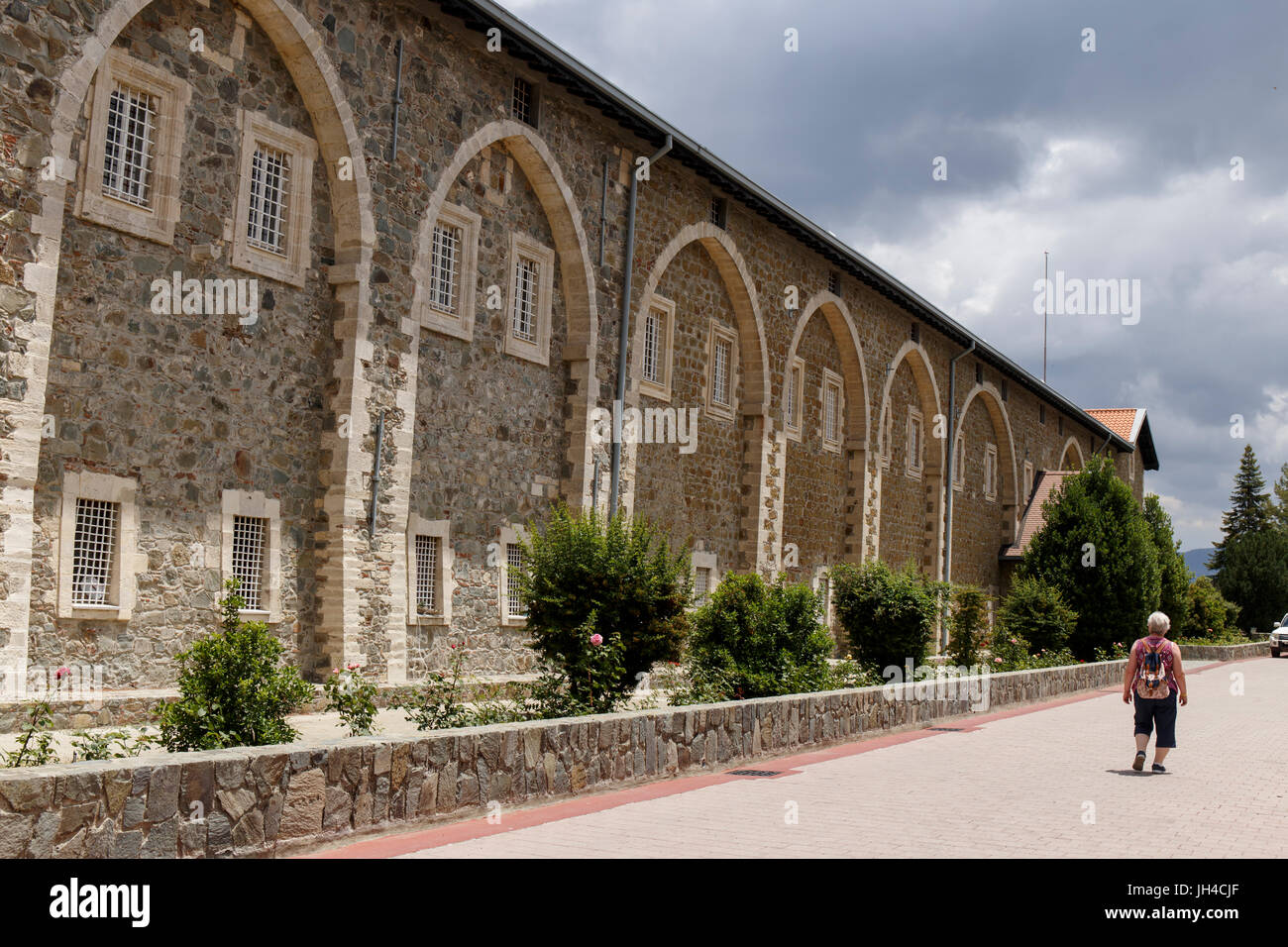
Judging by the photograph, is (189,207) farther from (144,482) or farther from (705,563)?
(705,563)

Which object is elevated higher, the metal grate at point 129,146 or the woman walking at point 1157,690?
the metal grate at point 129,146

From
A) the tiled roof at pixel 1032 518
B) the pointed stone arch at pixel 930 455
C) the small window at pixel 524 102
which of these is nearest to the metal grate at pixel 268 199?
the small window at pixel 524 102

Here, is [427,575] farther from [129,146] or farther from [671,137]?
[671,137]

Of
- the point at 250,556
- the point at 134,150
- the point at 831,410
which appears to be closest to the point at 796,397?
the point at 831,410

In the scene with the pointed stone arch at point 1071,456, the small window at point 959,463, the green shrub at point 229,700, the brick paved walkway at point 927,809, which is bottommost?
the brick paved walkway at point 927,809

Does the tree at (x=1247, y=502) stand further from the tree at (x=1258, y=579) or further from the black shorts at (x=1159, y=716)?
the black shorts at (x=1159, y=716)

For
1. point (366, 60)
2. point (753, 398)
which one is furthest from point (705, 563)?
point (366, 60)

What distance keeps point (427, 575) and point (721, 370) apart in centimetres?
915

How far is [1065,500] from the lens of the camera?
28.0m

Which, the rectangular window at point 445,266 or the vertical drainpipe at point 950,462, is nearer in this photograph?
the rectangular window at point 445,266

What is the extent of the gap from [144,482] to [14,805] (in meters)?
7.45

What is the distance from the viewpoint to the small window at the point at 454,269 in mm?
16031

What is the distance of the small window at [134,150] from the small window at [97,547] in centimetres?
258
